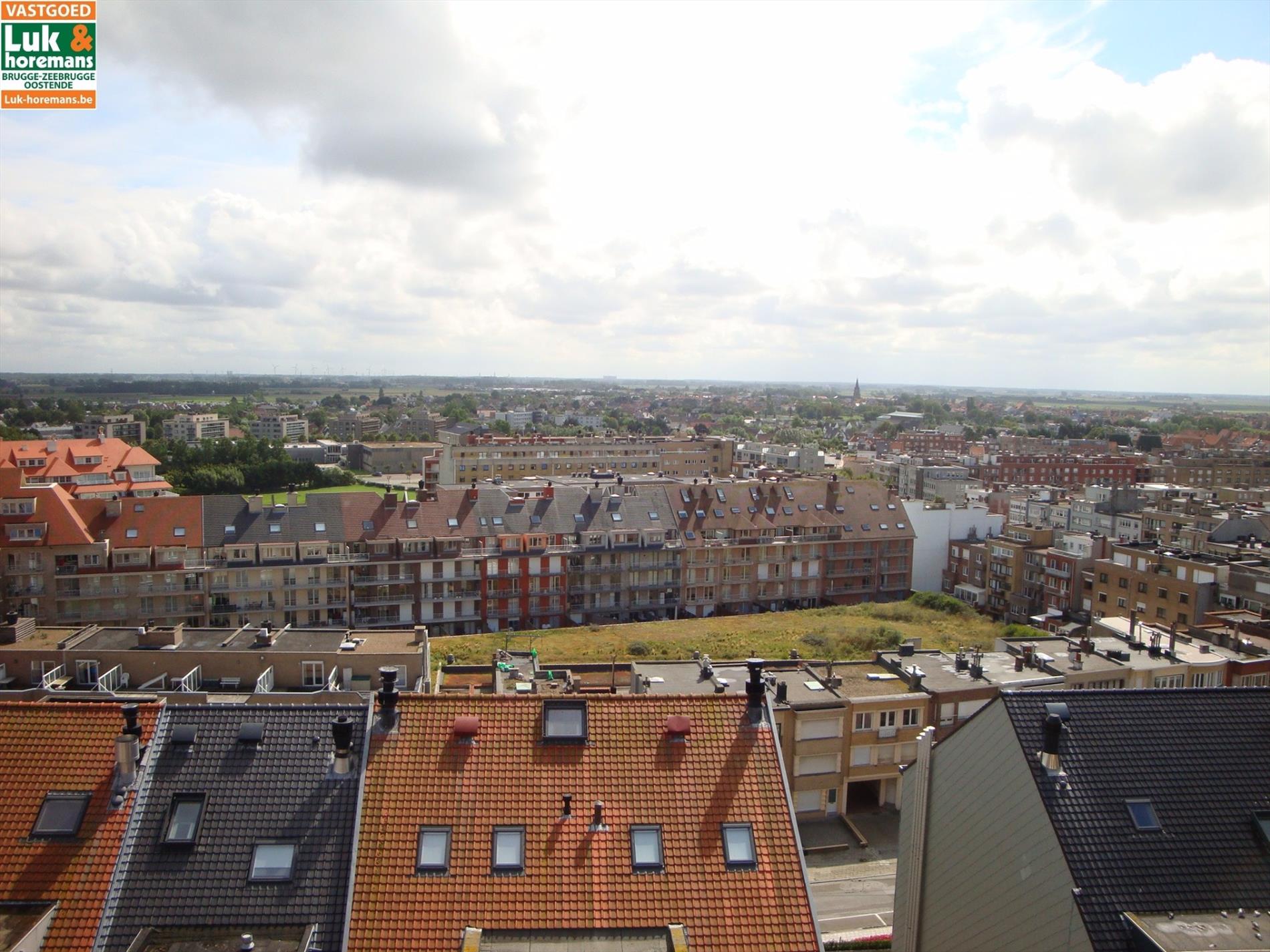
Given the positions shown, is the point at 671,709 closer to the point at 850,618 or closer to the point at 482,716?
the point at 482,716

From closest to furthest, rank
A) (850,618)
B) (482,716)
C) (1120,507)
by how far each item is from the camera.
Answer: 1. (482,716)
2. (850,618)
3. (1120,507)

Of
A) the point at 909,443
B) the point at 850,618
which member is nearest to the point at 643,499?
the point at 850,618

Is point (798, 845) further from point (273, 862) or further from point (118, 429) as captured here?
point (118, 429)

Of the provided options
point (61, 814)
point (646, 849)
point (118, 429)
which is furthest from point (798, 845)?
point (118, 429)

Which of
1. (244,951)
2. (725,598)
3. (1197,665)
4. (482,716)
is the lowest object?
(725,598)

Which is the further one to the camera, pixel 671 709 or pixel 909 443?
pixel 909 443

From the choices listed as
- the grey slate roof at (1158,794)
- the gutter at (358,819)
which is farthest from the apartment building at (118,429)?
the grey slate roof at (1158,794)
